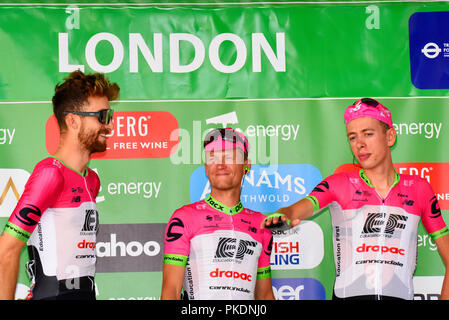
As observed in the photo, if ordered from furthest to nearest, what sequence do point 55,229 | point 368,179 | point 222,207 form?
point 368,179 → point 222,207 → point 55,229

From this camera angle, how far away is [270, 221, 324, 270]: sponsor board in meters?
4.04

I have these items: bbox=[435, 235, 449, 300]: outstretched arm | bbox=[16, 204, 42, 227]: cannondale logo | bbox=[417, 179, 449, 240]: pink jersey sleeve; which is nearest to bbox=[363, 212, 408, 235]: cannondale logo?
bbox=[417, 179, 449, 240]: pink jersey sleeve

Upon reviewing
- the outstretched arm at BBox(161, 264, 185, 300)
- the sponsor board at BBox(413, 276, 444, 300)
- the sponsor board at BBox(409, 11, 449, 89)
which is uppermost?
the sponsor board at BBox(409, 11, 449, 89)

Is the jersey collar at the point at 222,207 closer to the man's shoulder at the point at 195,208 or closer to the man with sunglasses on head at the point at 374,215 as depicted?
the man's shoulder at the point at 195,208

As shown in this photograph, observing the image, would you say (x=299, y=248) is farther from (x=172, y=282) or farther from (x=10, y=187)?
(x=10, y=187)

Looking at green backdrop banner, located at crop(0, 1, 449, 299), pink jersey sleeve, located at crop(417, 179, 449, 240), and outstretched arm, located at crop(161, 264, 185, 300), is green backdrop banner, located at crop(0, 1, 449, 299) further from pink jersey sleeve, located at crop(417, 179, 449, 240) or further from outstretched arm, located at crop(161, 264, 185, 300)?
outstretched arm, located at crop(161, 264, 185, 300)

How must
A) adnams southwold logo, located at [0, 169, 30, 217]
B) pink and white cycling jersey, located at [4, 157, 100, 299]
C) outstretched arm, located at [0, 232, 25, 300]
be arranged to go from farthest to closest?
adnams southwold logo, located at [0, 169, 30, 217] < pink and white cycling jersey, located at [4, 157, 100, 299] < outstretched arm, located at [0, 232, 25, 300]

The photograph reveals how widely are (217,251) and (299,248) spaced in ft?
2.97

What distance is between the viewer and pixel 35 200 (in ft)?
10.3

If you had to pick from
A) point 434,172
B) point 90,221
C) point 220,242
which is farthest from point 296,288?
point 90,221

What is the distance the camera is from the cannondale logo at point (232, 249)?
3.35m

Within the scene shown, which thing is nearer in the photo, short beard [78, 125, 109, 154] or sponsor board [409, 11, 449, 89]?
short beard [78, 125, 109, 154]

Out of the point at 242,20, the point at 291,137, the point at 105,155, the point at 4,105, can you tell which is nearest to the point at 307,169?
the point at 291,137

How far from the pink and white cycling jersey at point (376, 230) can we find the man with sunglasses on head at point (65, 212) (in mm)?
1382
